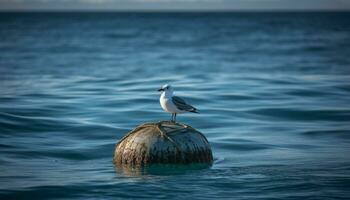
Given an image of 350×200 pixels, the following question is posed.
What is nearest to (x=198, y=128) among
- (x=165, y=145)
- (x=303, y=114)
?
(x=303, y=114)

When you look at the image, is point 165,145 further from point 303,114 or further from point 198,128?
point 303,114

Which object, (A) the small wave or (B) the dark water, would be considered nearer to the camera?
(B) the dark water

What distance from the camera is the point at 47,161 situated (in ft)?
69.3

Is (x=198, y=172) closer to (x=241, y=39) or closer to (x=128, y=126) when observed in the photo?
(x=128, y=126)

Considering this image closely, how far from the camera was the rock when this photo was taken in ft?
58.5

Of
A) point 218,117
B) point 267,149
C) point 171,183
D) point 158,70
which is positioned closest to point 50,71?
point 158,70

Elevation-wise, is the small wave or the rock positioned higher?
the small wave

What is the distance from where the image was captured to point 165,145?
58.5ft

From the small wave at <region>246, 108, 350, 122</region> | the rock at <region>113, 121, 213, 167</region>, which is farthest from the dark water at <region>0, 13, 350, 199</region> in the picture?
the rock at <region>113, 121, 213, 167</region>

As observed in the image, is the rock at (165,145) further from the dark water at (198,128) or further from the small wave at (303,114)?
the small wave at (303,114)

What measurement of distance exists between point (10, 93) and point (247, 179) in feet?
72.1

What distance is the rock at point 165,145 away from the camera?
58.5 feet

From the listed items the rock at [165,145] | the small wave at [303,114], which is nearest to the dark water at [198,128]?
the small wave at [303,114]

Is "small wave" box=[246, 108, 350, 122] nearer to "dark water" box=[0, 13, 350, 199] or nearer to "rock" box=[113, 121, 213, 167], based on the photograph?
"dark water" box=[0, 13, 350, 199]
